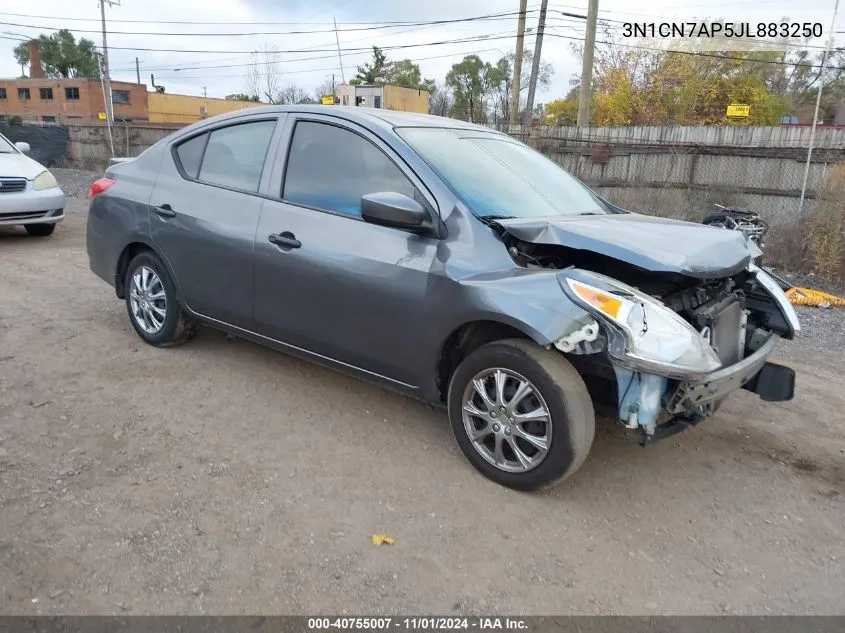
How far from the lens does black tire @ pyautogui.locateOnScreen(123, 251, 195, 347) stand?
181 inches

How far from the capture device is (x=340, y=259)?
11.7 feet

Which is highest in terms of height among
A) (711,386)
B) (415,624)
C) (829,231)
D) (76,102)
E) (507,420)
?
(76,102)

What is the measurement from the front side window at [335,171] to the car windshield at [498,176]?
205 millimetres

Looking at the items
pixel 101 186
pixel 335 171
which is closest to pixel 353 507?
pixel 335 171

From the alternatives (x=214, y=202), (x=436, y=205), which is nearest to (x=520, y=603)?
(x=436, y=205)

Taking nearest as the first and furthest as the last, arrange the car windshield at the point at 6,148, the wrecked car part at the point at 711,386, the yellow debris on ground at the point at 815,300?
the wrecked car part at the point at 711,386
the yellow debris on ground at the point at 815,300
the car windshield at the point at 6,148

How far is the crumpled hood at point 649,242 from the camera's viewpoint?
9.68 ft

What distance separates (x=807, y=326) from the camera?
6.46m

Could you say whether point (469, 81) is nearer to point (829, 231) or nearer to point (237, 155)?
point (829, 231)

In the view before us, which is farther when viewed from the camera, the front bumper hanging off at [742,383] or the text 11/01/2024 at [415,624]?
the front bumper hanging off at [742,383]

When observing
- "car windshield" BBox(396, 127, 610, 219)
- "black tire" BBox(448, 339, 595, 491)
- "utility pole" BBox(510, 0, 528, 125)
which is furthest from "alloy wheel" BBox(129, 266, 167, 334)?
"utility pole" BBox(510, 0, 528, 125)

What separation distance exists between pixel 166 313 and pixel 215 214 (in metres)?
0.95

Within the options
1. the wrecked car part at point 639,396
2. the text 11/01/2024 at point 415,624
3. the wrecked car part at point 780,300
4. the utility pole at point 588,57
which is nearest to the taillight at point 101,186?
the text 11/01/2024 at point 415,624

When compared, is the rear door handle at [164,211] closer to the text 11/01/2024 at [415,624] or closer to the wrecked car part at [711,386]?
the text 11/01/2024 at [415,624]
